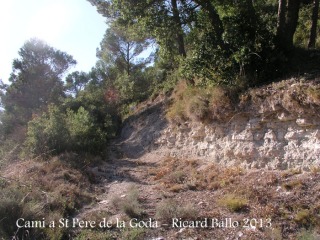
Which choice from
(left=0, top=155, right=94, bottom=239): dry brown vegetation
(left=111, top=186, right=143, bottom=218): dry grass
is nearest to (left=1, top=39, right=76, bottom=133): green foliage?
(left=0, top=155, right=94, bottom=239): dry brown vegetation

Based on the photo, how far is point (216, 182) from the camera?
778 centimetres

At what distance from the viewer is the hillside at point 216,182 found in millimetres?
5809

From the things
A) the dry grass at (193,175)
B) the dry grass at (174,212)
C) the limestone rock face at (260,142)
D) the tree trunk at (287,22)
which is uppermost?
the tree trunk at (287,22)

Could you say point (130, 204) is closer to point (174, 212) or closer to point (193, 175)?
point (174, 212)

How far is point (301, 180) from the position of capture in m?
6.50

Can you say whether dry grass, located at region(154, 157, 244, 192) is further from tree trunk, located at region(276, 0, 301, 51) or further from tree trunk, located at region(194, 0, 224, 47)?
tree trunk, located at region(276, 0, 301, 51)

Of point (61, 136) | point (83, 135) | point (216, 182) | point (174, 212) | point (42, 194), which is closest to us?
point (174, 212)

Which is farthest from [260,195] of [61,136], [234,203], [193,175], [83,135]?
[83,135]

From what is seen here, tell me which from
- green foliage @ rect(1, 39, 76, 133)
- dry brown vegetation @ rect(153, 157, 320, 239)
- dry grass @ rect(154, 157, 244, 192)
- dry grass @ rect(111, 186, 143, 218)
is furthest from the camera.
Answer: green foliage @ rect(1, 39, 76, 133)

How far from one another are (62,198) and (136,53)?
19845 mm

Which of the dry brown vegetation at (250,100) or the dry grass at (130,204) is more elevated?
the dry brown vegetation at (250,100)

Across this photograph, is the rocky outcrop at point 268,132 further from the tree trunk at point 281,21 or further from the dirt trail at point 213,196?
the tree trunk at point 281,21

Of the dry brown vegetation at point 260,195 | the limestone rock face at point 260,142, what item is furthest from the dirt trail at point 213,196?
the limestone rock face at point 260,142

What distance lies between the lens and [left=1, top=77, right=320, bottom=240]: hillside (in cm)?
581
